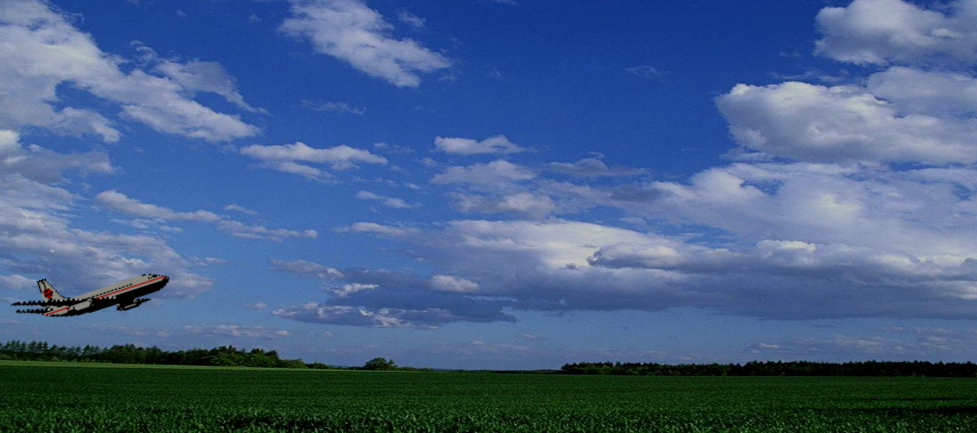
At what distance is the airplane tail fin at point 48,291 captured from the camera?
44100 mm

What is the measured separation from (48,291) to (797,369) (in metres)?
128

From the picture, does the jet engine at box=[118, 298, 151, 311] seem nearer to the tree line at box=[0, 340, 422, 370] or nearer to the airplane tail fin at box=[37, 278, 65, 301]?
the airplane tail fin at box=[37, 278, 65, 301]

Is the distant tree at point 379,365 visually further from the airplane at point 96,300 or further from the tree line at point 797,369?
the airplane at point 96,300

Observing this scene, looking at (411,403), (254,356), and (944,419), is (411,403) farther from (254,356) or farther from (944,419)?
(254,356)

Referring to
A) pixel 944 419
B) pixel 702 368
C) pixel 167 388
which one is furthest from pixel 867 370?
pixel 167 388

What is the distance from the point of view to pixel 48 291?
4497 centimetres

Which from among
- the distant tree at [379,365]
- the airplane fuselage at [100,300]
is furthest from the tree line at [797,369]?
the airplane fuselage at [100,300]

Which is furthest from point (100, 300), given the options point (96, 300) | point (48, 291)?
point (48, 291)

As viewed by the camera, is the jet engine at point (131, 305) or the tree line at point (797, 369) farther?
the tree line at point (797, 369)

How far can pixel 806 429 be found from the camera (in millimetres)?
27234

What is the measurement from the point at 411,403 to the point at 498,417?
1111 centimetres

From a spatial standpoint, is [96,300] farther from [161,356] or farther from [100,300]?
[161,356]

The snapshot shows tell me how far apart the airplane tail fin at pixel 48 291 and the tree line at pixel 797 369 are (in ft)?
346

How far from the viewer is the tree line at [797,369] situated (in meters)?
131
